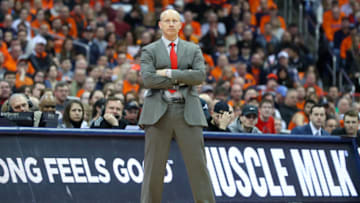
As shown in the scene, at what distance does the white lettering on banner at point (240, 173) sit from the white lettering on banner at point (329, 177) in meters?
1.20

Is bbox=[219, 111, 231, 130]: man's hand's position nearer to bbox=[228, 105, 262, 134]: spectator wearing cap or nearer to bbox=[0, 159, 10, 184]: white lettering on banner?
bbox=[228, 105, 262, 134]: spectator wearing cap

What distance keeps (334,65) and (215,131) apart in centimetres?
994

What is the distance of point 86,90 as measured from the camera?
15.1m

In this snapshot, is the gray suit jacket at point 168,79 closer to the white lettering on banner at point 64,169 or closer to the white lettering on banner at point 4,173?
the white lettering on banner at point 64,169

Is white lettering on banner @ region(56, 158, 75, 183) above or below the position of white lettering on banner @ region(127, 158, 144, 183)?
above

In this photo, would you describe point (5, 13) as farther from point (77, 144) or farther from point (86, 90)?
point (77, 144)

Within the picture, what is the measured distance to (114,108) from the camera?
11094mm

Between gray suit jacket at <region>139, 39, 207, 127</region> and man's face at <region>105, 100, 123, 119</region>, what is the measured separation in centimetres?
363

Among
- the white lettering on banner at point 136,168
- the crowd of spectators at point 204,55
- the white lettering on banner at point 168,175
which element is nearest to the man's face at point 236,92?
the crowd of spectators at point 204,55

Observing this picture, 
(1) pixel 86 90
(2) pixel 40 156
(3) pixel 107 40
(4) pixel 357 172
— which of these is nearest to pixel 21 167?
(2) pixel 40 156

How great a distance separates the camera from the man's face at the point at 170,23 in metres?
7.42

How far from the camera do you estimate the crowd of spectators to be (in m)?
13.0

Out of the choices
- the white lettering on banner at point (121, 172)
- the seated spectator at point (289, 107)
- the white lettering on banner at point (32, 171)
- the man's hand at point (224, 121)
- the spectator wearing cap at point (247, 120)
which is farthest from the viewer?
the seated spectator at point (289, 107)

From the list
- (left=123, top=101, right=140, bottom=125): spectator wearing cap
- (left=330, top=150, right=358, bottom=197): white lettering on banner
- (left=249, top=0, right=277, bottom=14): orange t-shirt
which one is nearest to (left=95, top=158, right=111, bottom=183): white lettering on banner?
(left=123, top=101, right=140, bottom=125): spectator wearing cap
